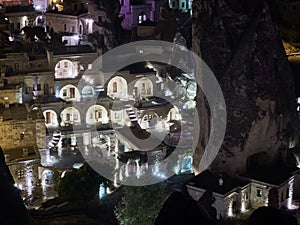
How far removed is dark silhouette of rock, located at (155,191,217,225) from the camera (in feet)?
34.3

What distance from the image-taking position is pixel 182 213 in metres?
10.5

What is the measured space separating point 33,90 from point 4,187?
3462cm

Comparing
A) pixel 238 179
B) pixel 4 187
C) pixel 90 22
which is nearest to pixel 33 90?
pixel 90 22

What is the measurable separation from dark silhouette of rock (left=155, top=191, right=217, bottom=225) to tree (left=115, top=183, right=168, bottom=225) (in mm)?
17837

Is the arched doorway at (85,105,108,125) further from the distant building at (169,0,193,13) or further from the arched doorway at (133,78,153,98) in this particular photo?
the distant building at (169,0,193,13)

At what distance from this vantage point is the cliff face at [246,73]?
33.0 meters

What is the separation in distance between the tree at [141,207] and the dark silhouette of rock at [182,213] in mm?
17837

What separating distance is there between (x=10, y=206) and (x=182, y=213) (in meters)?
3.07

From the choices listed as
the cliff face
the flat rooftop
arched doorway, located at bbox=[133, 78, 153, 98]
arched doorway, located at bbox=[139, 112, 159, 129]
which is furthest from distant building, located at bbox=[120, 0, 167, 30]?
the flat rooftop

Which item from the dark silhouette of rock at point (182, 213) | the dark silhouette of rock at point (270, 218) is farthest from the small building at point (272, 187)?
the dark silhouette of rock at point (270, 218)

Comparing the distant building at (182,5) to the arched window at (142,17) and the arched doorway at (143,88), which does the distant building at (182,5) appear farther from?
the arched doorway at (143,88)

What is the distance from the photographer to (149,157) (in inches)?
1492

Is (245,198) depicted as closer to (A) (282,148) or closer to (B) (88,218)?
(A) (282,148)

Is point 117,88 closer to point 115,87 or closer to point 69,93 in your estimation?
point 115,87
